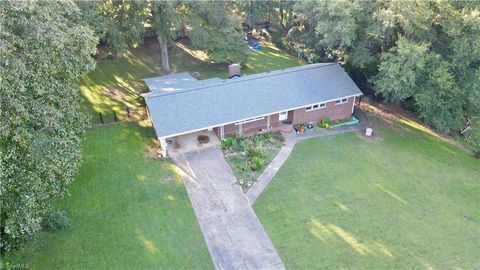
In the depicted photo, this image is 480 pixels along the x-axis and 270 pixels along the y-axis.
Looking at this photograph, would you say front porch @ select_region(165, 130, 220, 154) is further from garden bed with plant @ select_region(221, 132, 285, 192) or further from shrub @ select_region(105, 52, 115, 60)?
shrub @ select_region(105, 52, 115, 60)

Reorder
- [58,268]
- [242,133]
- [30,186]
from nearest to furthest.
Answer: [30,186] < [58,268] < [242,133]

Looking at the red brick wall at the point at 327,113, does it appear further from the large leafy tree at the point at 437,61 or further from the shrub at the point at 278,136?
the large leafy tree at the point at 437,61

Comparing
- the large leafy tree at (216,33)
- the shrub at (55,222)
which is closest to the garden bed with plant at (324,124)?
the large leafy tree at (216,33)

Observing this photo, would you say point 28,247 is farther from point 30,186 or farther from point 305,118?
point 305,118

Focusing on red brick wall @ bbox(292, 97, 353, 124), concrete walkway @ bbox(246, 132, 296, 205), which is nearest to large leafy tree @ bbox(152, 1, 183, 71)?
red brick wall @ bbox(292, 97, 353, 124)

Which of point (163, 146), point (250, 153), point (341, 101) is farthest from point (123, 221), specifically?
point (341, 101)

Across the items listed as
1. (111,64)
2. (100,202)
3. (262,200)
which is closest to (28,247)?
(100,202)

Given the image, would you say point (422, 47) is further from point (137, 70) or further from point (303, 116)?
point (137, 70)
